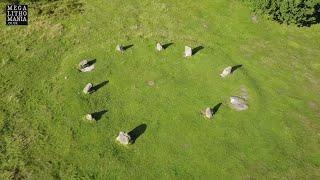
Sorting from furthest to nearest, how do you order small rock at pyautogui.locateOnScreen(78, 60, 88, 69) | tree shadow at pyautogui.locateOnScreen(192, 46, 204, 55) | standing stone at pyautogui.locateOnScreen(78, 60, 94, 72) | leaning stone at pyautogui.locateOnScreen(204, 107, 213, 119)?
tree shadow at pyautogui.locateOnScreen(192, 46, 204, 55)
small rock at pyautogui.locateOnScreen(78, 60, 88, 69)
standing stone at pyautogui.locateOnScreen(78, 60, 94, 72)
leaning stone at pyautogui.locateOnScreen(204, 107, 213, 119)

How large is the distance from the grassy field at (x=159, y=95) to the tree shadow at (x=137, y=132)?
1.45 feet

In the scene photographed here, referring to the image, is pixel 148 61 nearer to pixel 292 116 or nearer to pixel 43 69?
pixel 43 69

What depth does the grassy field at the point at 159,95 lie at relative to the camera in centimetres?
3978

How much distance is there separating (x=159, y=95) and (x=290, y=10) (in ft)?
87.3

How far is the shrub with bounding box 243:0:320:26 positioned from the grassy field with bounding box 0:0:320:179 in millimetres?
1579

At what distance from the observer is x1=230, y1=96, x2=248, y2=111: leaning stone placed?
153 ft

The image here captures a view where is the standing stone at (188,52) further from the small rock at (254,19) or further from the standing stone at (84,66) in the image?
the small rock at (254,19)

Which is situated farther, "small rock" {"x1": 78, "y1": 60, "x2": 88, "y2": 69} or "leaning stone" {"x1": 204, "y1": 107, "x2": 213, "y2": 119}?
"small rock" {"x1": 78, "y1": 60, "x2": 88, "y2": 69}

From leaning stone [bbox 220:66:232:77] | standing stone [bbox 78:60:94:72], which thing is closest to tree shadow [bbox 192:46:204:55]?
leaning stone [bbox 220:66:232:77]

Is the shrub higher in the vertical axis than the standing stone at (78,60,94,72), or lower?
higher

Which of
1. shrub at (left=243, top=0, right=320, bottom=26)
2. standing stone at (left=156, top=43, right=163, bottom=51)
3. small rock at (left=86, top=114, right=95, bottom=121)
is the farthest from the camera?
shrub at (left=243, top=0, right=320, bottom=26)

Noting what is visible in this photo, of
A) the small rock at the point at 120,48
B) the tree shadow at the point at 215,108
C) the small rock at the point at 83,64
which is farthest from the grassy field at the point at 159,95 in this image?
the small rock at the point at 83,64

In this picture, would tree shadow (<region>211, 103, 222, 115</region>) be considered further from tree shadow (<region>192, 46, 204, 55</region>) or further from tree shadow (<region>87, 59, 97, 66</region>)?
tree shadow (<region>87, 59, 97, 66</region>)

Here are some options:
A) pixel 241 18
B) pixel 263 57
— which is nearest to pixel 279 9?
pixel 241 18
